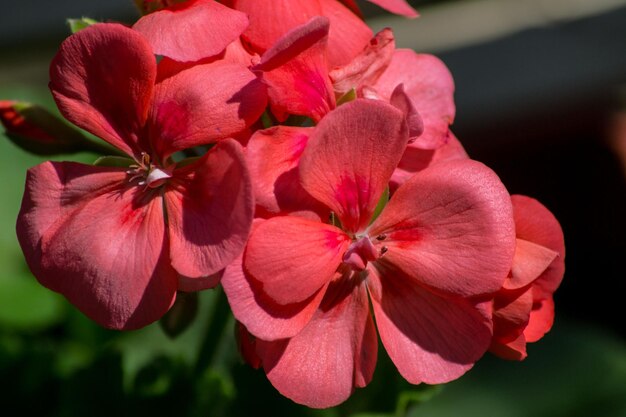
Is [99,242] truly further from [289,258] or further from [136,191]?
[289,258]

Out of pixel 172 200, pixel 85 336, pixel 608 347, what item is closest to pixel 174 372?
pixel 85 336

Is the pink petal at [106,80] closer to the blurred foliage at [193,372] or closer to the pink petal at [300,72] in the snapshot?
the pink petal at [300,72]

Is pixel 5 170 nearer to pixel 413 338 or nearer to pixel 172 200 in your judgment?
pixel 172 200

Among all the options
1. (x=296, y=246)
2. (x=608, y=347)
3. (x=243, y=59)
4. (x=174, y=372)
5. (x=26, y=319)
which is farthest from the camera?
(x=608, y=347)

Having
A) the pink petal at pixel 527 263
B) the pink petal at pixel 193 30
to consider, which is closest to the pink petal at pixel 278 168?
the pink petal at pixel 193 30

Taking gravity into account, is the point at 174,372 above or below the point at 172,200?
below

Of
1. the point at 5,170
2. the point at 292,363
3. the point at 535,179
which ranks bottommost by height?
the point at 535,179

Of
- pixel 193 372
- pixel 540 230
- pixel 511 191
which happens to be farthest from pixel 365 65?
pixel 511 191
